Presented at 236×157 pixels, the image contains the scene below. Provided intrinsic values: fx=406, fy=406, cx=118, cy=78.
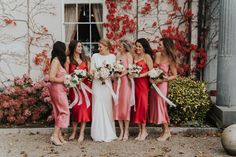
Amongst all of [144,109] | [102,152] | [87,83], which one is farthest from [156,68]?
[102,152]

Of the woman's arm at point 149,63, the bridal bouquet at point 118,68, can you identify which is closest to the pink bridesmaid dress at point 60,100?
the bridal bouquet at point 118,68

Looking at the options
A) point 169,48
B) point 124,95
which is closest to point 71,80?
point 124,95

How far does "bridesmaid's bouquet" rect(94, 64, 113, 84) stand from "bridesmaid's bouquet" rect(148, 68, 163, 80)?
0.76m

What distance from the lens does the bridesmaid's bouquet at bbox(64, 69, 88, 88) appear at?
7.38 m

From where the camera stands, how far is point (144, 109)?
7922 mm

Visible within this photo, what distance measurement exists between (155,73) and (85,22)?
3.74 m

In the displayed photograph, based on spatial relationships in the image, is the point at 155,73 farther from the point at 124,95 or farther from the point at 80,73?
the point at 80,73

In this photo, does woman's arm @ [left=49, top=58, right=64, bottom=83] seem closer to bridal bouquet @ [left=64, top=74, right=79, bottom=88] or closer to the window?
bridal bouquet @ [left=64, top=74, right=79, bottom=88]

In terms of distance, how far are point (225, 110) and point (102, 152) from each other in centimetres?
285

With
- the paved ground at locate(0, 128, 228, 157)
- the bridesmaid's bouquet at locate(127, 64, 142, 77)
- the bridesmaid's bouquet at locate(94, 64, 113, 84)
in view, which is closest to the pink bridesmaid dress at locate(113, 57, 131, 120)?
the bridesmaid's bouquet at locate(127, 64, 142, 77)

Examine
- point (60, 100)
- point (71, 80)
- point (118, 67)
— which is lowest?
point (60, 100)

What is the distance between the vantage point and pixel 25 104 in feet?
29.2

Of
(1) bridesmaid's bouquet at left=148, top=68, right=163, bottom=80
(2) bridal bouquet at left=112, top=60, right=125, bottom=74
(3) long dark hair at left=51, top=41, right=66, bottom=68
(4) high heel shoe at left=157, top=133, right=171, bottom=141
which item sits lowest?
(4) high heel shoe at left=157, top=133, right=171, bottom=141

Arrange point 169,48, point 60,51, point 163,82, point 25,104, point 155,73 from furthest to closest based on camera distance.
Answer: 1. point 25,104
2. point 163,82
3. point 169,48
4. point 155,73
5. point 60,51
